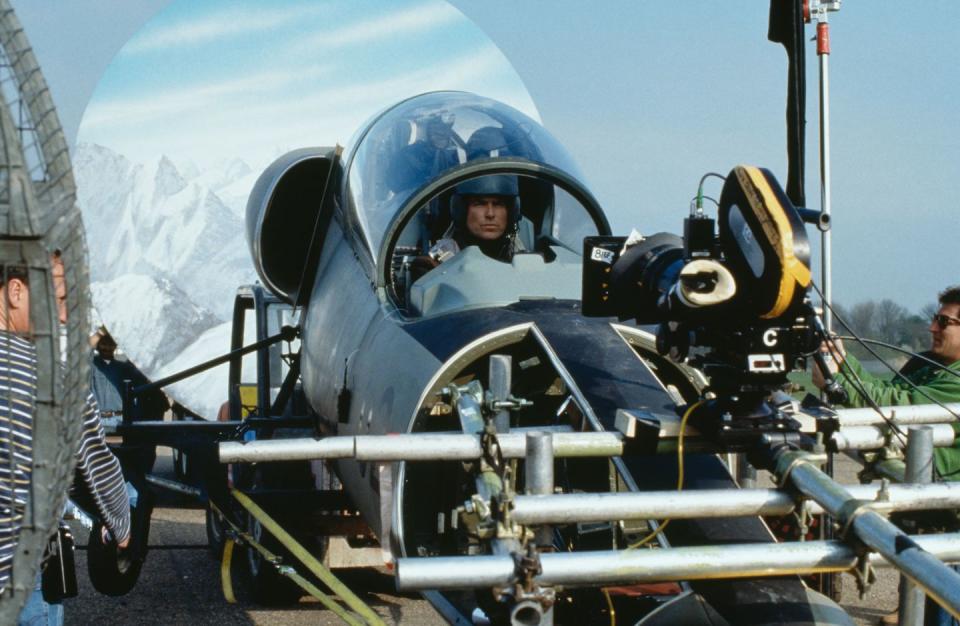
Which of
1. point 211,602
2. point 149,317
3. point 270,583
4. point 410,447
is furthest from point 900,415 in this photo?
point 149,317

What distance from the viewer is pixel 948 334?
5633 mm

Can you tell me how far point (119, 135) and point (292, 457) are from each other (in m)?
7.21

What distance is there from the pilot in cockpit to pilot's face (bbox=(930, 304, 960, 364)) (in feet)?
6.89

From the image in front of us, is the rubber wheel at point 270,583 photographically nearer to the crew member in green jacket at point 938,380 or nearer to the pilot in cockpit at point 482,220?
the pilot in cockpit at point 482,220

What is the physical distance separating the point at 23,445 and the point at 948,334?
447 centimetres

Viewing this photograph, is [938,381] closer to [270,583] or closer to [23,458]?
[270,583]

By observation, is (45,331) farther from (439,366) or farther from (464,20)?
(464,20)

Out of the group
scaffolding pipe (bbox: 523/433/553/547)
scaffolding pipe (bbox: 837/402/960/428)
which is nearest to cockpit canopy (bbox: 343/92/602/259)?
scaffolding pipe (bbox: 837/402/960/428)

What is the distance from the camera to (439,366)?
3.89 meters

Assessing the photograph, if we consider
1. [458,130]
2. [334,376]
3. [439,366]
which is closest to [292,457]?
[439,366]

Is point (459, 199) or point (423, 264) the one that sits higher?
point (459, 199)

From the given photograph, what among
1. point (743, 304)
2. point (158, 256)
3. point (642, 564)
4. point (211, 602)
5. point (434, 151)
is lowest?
point (211, 602)

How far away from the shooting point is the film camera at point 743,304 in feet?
9.12

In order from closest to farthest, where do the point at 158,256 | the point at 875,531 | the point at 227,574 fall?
1. the point at 875,531
2. the point at 227,574
3. the point at 158,256
